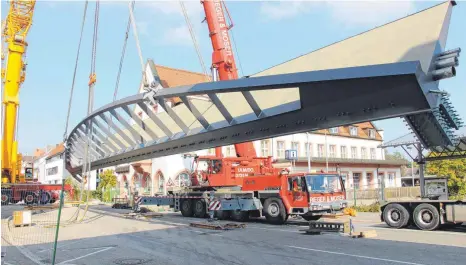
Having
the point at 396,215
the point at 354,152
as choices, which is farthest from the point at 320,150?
the point at 396,215

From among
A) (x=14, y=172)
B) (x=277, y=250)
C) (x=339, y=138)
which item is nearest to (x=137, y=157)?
(x=277, y=250)

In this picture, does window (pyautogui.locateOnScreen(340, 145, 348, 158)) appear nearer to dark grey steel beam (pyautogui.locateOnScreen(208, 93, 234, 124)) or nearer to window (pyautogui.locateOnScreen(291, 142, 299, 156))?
window (pyautogui.locateOnScreen(291, 142, 299, 156))

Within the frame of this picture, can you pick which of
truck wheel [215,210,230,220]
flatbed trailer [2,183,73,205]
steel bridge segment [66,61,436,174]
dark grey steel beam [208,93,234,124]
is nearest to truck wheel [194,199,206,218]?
truck wheel [215,210,230,220]

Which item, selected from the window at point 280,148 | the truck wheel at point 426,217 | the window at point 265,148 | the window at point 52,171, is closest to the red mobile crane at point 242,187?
the truck wheel at point 426,217

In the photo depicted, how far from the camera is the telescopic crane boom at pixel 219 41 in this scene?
19.1 m

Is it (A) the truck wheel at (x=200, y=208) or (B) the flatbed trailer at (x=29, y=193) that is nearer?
(A) the truck wheel at (x=200, y=208)

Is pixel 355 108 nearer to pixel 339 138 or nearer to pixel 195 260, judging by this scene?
pixel 195 260

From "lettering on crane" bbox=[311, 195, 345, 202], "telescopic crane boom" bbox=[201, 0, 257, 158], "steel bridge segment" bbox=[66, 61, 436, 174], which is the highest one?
"telescopic crane boom" bbox=[201, 0, 257, 158]

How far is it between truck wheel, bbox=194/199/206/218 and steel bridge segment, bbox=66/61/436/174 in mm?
9907

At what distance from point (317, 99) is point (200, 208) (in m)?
14.3

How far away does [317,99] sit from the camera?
9188 mm

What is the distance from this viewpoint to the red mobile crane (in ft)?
57.1

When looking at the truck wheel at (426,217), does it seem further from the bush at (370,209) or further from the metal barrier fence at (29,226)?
the metal barrier fence at (29,226)

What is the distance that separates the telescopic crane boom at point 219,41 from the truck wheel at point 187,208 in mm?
7710
